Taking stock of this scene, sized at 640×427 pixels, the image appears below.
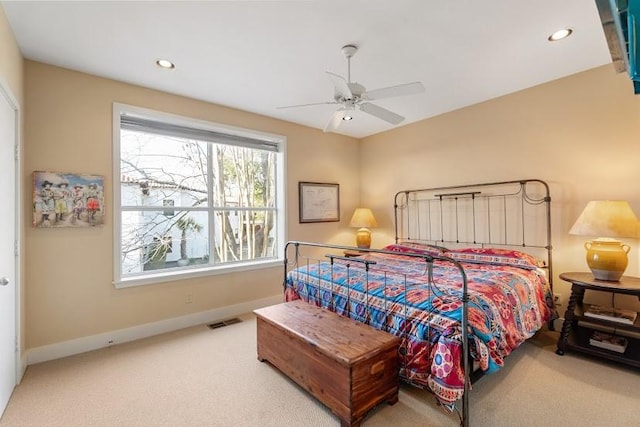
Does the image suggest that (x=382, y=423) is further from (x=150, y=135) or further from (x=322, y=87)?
(x=150, y=135)

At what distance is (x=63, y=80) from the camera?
2.71m

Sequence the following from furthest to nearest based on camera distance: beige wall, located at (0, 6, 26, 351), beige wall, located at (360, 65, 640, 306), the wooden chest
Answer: beige wall, located at (360, 65, 640, 306)
beige wall, located at (0, 6, 26, 351)
the wooden chest

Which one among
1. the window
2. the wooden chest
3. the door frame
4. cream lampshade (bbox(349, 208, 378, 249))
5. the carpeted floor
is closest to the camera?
the wooden chest

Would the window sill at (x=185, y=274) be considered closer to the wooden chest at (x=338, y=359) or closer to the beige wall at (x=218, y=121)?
the beige wall at (x=218, y=121)

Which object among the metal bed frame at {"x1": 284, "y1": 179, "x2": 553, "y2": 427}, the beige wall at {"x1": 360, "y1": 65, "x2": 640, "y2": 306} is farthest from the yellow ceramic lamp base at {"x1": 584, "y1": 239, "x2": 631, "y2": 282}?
the metal bed frame at {"x1": 284, "y1": 179, "x2": 553, "y2": 427}

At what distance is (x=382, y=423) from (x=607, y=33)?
6.66 feet

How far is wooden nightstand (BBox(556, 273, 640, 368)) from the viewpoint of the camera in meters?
2.30

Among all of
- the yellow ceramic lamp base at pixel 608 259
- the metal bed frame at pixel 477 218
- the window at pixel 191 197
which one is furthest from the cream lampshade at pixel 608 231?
the window at pixel 191 197

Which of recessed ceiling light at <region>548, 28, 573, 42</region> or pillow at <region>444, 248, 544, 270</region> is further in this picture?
pillow at <region>444, 248, 544, 270</region>

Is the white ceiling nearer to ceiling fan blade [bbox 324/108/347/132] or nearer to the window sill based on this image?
ceiling fan blade [bbox 324/108/347/132]

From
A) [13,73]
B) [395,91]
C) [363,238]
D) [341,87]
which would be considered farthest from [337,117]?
[13,73]

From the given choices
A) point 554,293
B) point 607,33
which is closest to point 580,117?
point 554,293

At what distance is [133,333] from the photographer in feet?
9.95

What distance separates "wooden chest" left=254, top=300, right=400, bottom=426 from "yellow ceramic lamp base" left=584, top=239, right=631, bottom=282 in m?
→ 1.93
